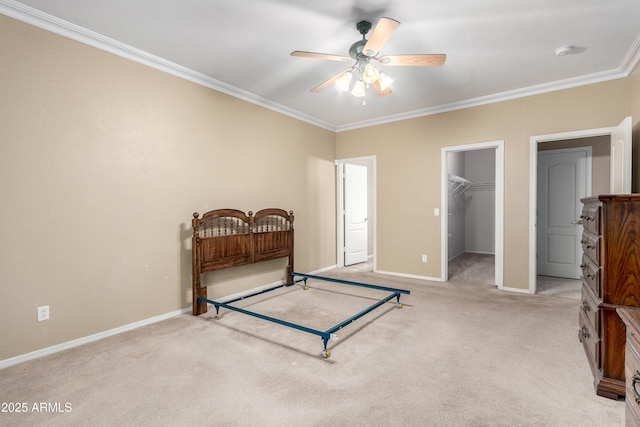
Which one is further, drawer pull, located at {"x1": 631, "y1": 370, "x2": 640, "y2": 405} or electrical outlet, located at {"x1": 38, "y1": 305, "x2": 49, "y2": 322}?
electrical outlet, located at {"x1": 38, "y1": 305, "x2": 49, "y2": 322}

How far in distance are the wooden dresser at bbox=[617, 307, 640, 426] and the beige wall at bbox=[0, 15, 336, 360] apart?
11.2ft

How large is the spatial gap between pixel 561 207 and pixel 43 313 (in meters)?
6.44

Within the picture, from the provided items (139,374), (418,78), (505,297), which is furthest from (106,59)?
(505,297)

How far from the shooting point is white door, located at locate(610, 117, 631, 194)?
9.63 feet

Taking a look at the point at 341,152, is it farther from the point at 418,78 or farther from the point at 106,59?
the point at 106,59

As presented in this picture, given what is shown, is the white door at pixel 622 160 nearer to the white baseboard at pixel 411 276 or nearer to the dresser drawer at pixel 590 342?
the dresser drawer at pixel 590 342

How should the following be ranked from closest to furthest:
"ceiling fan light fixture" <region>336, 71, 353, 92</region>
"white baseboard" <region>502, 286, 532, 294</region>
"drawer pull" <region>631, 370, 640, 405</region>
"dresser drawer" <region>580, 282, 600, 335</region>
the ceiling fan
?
1. "drawer pull" <region>631, 370, 640, 405</region>
2. "dresser drawer" <region>580, 282, 600, 335</region>
3. the ceiling fan
4. "ceiling fan light fixture" <region>336, 71, 353, 92</region>
5. "white baseboard" <region>502, 286, 532, 294</region>

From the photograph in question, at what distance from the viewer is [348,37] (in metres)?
2.76

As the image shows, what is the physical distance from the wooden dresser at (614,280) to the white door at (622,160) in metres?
1.49

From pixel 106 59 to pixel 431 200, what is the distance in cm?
429

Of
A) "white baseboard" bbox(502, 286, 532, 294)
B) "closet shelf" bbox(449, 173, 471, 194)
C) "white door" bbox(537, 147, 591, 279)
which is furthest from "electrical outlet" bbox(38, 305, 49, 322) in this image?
"white door" bbox(537, 147, 591, 279)

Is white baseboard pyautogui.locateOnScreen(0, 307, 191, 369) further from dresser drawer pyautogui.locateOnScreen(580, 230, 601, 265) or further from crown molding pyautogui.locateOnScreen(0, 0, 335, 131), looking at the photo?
dresser drawer pyautogui.locateOnScreen(580, 230, 601, 265)

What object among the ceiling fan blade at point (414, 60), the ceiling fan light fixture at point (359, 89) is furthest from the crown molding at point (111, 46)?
the ceiling fan blade at point (414, 60)

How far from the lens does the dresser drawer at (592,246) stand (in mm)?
1954
